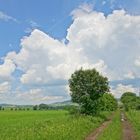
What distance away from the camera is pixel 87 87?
242ft

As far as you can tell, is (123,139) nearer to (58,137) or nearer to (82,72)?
(58,137)

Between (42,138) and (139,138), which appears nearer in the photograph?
(42,138)

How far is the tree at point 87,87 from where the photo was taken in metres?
73.2

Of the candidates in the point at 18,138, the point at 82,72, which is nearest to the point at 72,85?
the point at 82,72

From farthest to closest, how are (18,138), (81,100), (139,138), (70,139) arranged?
(81,100)
(139,138)
(70,139)
(18,138)

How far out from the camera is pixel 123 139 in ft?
110

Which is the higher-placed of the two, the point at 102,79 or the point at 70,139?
the point at 102,79

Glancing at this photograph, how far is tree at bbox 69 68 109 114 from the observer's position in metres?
73.2

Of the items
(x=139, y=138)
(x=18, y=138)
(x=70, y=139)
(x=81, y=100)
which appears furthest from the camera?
(x=81, y=100)

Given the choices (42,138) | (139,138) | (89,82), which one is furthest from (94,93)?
(42,138)

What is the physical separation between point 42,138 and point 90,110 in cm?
4488

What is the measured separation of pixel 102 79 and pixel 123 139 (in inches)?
1618

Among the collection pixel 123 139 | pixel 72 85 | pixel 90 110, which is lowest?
pixel 123 139

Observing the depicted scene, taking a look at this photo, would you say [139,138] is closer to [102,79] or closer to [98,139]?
[98,139]
